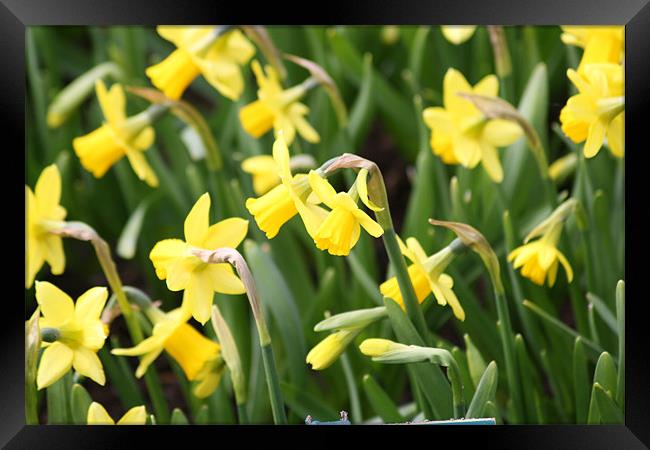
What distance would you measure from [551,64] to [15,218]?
147cm

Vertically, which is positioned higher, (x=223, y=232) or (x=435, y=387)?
(x=223, y=232)

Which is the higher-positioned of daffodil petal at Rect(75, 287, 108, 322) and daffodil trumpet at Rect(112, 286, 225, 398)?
daffodil petal at Rect(75, 287, 108, 322)

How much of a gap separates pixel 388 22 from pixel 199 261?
1.39 feet

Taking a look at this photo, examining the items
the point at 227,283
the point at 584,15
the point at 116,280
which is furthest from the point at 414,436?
the point at 584,15

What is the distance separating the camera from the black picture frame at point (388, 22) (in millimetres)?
1171

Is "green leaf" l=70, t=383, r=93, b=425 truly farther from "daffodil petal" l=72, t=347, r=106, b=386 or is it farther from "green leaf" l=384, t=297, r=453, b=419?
"green leaf" l=384, t=297, r=453, b=419

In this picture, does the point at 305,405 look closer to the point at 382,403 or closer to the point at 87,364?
the point at 382,403

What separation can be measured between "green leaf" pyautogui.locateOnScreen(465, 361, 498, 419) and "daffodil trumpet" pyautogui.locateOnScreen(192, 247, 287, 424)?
256 mm

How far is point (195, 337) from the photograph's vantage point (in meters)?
1.30

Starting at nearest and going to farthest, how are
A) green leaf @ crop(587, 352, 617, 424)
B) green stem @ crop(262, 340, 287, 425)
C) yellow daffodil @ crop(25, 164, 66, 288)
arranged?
green stem @ crop(262, 340, 287, 425)
green leaf @ crop(587, 352, 617, 424)
yellow daffodil @ crop(25, 164, 66, 288)

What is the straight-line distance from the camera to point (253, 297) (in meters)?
1.05

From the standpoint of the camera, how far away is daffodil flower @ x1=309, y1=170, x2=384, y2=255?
1007 mm

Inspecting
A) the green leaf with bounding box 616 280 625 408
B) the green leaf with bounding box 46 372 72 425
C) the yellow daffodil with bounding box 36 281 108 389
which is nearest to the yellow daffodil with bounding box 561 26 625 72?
the green leaf with bounding box 616 280 625 408

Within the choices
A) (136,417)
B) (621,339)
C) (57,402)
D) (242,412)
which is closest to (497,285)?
(621,339)
